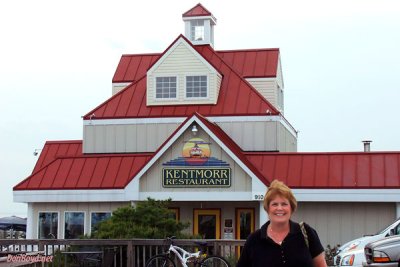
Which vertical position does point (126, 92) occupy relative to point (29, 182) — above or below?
above

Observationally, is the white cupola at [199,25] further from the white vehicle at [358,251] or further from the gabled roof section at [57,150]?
the white vehicle at [358,251]

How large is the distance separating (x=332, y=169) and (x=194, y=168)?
5.22m

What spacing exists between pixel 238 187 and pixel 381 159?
5.60 metres

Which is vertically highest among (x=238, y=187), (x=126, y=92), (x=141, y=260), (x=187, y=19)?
(x=187, y=19)

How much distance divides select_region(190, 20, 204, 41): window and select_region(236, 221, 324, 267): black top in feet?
104

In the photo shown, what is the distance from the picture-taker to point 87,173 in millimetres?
31109

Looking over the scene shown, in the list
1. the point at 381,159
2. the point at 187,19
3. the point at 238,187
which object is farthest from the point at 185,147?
the point at 187,19

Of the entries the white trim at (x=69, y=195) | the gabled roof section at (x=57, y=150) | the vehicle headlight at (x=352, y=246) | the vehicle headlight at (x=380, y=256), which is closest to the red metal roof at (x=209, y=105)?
the gabled roof section at (x=57, y=150)

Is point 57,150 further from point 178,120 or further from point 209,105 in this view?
point 209,105

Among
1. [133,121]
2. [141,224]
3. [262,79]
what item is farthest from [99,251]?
[262,79]

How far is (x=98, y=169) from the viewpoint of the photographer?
3127cm

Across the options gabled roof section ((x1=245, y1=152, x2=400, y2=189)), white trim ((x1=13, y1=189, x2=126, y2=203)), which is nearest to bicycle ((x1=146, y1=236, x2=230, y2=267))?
gabled roof section ((x1=245, y1=152, x2=400, y2=189))

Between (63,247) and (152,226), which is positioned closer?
(63,247)

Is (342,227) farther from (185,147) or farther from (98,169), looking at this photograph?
(98,169)
